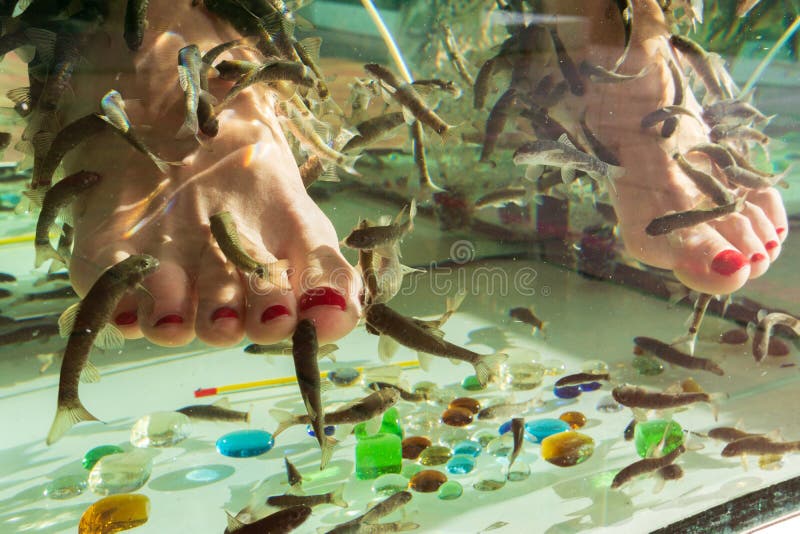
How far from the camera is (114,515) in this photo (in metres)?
1.11

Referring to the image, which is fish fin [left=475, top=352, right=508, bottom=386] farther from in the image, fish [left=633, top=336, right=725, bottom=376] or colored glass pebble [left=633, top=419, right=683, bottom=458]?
fish [left=633, top=336, right=725, bottom=376]

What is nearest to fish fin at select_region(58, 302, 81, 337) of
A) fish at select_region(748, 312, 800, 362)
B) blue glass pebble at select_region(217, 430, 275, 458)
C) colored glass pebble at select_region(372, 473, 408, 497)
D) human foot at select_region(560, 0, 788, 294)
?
blue glass pebble at select_region(217, 430, 275, 458)

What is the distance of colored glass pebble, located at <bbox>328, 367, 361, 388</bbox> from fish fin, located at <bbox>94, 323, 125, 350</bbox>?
Result: 0.73 meters

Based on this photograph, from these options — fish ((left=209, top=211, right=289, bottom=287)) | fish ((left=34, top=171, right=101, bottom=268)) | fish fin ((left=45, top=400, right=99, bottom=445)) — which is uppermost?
fish ((left=34, top=171, right=101, bottom=268))

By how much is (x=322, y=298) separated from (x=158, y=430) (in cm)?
64

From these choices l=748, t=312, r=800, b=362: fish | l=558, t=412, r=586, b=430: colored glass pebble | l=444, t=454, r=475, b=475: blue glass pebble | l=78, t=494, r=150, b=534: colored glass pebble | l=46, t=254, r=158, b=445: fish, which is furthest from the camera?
l=748, t=312, r=800, b=362: fish

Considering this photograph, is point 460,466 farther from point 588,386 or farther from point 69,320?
point 69,320

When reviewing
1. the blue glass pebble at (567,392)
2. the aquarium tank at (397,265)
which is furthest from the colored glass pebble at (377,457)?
the blue glass pebble at (567,392)

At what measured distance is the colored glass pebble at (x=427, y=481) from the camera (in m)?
1.27

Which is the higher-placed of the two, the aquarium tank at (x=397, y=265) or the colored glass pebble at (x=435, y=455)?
the aquarium tank at (x=397, y=265)

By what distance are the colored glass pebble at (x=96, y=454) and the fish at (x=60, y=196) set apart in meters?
0.50

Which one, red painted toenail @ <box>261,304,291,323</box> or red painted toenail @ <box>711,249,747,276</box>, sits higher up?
red painted toenail @ <box>261,304,291,323</box>

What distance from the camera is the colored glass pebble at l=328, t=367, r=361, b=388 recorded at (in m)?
1.68

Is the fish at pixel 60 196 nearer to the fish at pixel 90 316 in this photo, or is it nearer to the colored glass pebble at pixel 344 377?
the fish at pixel 90 316
